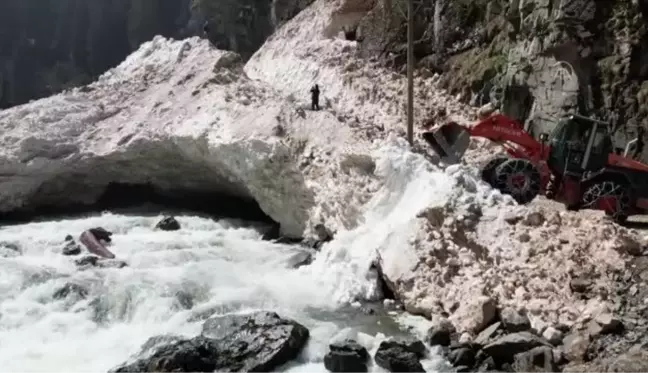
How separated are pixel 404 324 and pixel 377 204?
3.09m

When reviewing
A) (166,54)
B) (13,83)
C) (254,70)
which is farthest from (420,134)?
(13,83)

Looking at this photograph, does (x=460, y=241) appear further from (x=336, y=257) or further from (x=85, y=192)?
(x=85, y=192)

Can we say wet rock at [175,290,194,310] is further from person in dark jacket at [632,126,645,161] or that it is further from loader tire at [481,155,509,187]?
person in dark jacket at [632,126,645,161]

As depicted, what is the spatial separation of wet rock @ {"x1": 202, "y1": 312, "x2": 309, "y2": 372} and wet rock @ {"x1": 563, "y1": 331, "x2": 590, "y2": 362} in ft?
11.4

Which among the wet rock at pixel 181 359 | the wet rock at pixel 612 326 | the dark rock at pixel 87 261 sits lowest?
the wet rock at pixel 181 359

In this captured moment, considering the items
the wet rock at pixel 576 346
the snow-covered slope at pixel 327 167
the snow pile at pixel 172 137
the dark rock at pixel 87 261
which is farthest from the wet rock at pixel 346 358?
the dark rock at pixel 87 261

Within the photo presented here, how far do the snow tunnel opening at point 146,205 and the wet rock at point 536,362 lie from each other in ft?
33.6

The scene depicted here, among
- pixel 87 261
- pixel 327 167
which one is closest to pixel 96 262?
pixel 87 261

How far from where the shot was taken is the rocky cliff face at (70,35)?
4353 cm

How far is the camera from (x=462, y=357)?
351 inches

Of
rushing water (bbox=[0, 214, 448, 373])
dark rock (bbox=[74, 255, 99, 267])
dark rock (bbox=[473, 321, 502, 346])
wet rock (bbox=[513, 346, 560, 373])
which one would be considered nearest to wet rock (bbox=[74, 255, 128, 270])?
dark rock (bbox=[74, 255, 99, 267])

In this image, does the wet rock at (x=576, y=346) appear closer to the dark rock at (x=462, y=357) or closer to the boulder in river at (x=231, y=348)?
the dark rock at (x=462, y=357)

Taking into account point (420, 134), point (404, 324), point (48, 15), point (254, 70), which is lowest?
point (404, 324)

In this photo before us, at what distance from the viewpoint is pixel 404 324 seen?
1032cm
